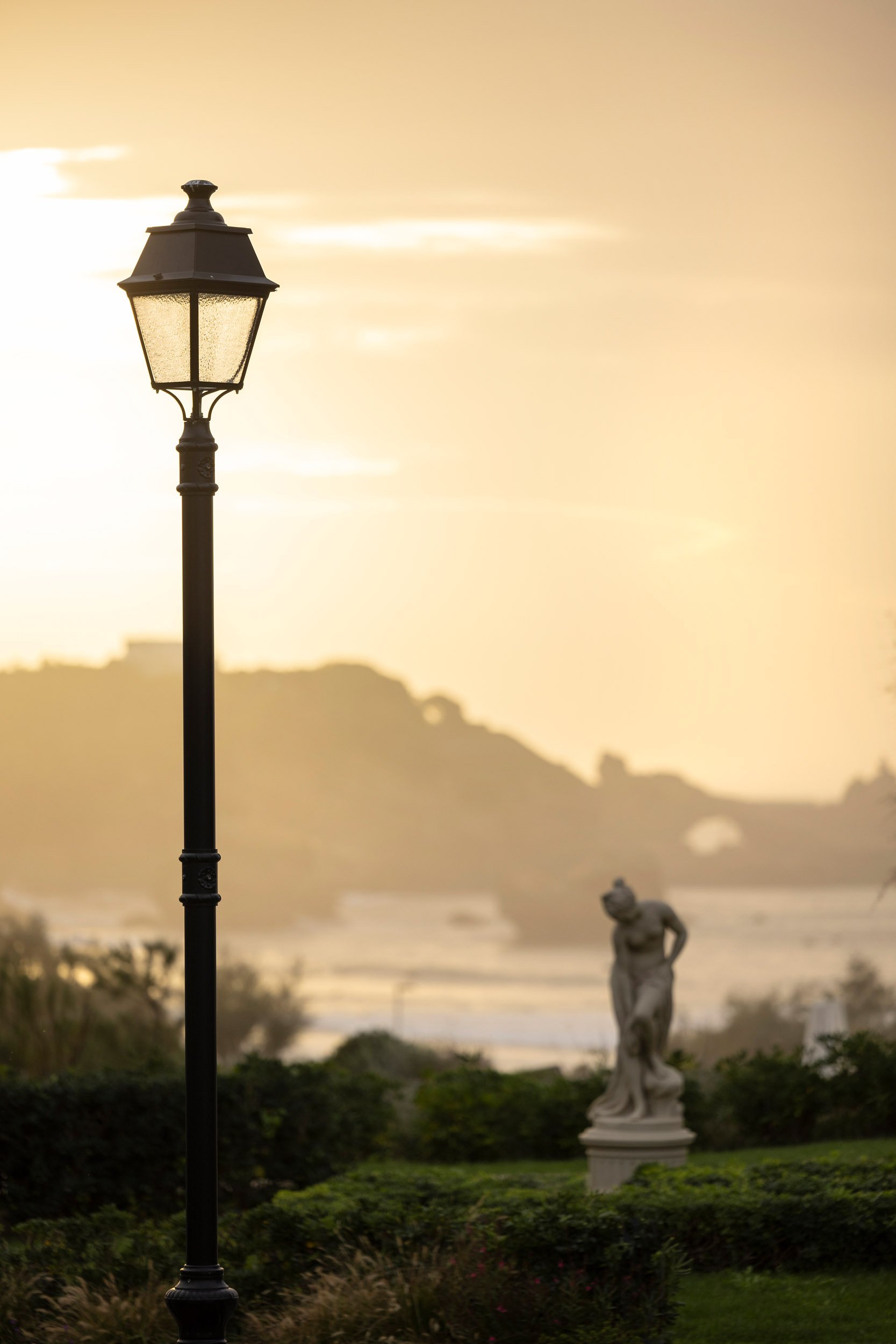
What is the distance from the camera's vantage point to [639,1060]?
→ 12.1 metres

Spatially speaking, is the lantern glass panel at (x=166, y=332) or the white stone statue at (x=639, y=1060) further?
the white stone statue at (x=639, y=1060)

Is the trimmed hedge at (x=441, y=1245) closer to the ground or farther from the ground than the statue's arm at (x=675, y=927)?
closer to the ground

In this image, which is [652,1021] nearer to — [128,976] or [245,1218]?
[245,1218]

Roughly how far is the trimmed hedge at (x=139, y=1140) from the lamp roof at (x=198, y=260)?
27.6 feet

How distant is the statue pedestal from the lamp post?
6.34 meters

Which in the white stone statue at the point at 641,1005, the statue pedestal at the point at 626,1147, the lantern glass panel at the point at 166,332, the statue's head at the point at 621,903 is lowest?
the statue pedestal at the point at 626,1147

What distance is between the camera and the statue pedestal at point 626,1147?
1180cm

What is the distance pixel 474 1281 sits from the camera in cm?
794

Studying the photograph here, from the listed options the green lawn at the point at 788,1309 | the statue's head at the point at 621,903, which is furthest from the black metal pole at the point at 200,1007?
the statue's head at the point at 621,903

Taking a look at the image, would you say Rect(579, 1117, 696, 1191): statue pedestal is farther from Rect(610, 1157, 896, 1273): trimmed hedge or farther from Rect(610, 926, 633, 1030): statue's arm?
Rect(610, 1157, 896, 1273): trimmed hedge

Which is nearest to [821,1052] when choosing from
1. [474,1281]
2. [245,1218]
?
[245,1218]

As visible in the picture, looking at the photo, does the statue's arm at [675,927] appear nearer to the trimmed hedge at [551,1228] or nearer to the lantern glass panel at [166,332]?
the trimmed hedge at [551,1228]

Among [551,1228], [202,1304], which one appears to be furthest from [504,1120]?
[202,1304]

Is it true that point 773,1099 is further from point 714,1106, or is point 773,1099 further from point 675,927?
point 675,927
